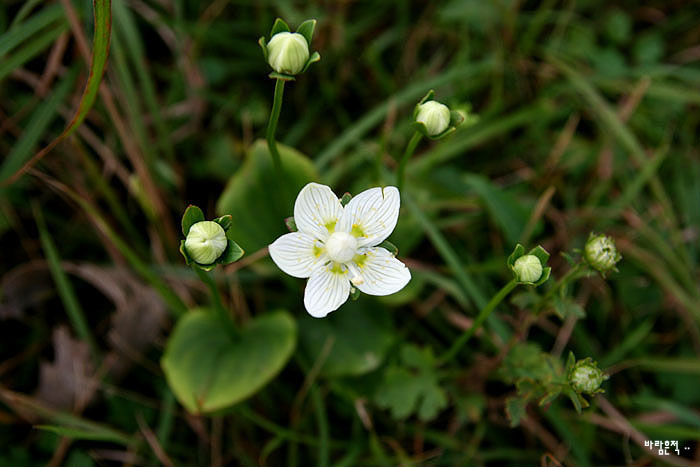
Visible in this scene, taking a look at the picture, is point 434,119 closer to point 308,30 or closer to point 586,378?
point 308,30

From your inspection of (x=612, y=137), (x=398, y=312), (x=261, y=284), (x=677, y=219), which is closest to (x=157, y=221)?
(x=261, y=284)

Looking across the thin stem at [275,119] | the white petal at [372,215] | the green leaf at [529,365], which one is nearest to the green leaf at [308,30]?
the thin stem at [275,119]

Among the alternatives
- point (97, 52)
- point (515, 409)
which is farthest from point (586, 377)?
point (97, 52)

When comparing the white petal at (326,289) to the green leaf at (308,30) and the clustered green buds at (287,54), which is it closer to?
the clustered green buds at (287,54)

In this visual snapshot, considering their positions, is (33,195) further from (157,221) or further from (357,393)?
(357,393)

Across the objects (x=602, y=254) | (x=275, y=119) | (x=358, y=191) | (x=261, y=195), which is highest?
(x=358, y=191)

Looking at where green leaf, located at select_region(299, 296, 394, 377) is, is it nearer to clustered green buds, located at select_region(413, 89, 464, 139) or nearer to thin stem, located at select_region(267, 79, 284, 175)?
thin stem, located at select_region(267, 79, 284, 175)

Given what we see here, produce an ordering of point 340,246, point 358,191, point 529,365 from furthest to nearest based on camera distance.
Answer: point 358,191, point 529,365, point 340,246
